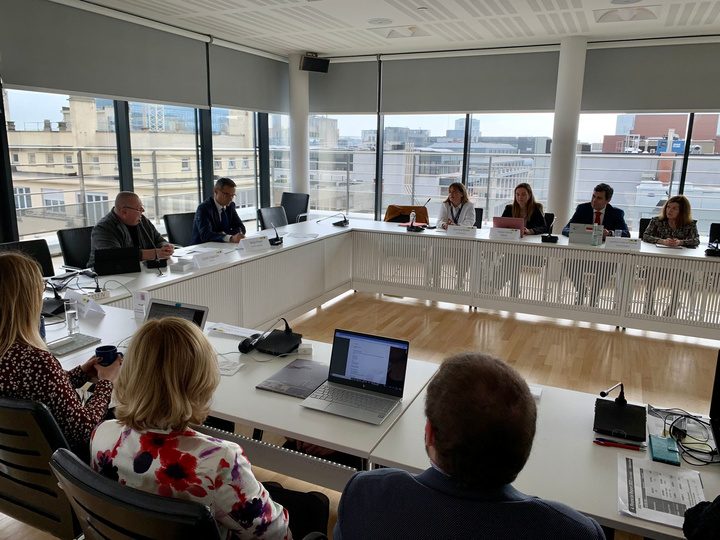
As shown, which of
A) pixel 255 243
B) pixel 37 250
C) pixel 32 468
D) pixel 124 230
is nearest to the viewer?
pixel 32 468

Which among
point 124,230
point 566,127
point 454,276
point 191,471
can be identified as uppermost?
point 566,127

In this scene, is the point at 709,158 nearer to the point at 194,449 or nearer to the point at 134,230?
the point at 134,230

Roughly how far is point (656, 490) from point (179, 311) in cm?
194

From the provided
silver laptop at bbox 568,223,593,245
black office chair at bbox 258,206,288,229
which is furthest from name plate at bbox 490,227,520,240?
black office chair at bbox 258,206,288,229

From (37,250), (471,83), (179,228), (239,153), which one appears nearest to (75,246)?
(37,250)

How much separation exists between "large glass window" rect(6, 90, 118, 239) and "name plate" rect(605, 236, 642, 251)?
5156 mm

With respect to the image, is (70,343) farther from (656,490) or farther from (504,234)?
(504,234)

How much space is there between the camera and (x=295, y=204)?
24.5 ft

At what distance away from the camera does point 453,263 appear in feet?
17.7

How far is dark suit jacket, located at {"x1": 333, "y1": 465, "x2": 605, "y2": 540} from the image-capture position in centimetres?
93

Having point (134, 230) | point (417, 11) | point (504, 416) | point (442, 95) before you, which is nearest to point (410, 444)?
point (504, 416)

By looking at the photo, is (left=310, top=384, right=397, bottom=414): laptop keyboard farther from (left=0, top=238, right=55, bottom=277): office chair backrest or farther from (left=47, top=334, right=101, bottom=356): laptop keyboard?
(left=0, top=238, right=55, bottom=277): office chair backrest

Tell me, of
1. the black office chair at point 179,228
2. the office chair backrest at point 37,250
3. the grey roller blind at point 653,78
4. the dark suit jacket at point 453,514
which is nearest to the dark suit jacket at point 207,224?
the black office chair at point 179,228

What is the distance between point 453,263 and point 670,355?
207 centimetres
